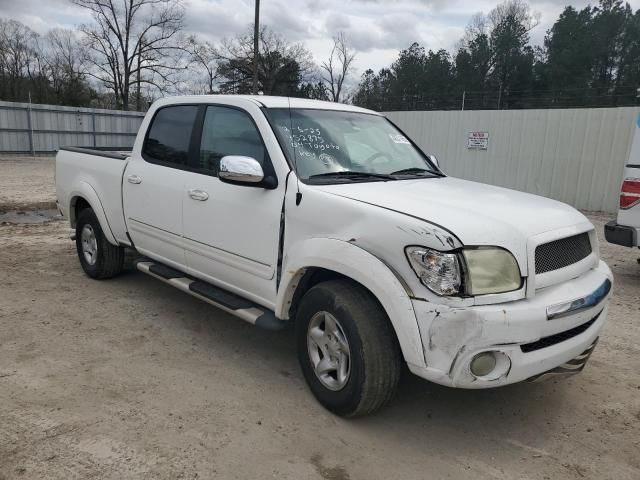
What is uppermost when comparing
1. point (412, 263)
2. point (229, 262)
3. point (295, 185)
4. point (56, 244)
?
point (295, 185)

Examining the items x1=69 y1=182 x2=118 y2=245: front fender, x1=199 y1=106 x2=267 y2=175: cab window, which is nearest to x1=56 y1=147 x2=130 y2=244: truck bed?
x1=69 y1=182 x2=118 y2=245: front fender

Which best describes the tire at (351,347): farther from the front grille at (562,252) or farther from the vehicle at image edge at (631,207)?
the vehicle at image edge at (631,207)

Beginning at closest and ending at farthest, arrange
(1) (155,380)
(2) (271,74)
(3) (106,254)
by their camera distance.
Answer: (1) (155,380) → (3) (106,254) → (2) (271,74)

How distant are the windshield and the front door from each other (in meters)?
0.21

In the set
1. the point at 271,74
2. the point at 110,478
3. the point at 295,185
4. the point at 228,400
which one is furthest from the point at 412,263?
the point at 271,74

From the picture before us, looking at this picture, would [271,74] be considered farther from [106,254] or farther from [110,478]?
[110,478]

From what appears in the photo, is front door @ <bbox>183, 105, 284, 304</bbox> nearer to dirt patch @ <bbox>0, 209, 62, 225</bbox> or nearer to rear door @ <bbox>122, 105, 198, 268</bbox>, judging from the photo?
rear door @ <bbox>122, 105, 198, 268</bbox>

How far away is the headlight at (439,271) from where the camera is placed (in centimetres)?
262

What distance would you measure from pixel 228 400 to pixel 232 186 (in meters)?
1.44

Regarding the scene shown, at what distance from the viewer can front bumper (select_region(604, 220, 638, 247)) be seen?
568cm

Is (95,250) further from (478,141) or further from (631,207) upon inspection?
(478,141)

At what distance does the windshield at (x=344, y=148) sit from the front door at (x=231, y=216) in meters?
0.21

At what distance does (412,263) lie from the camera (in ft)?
8.89

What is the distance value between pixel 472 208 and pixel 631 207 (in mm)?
3674
